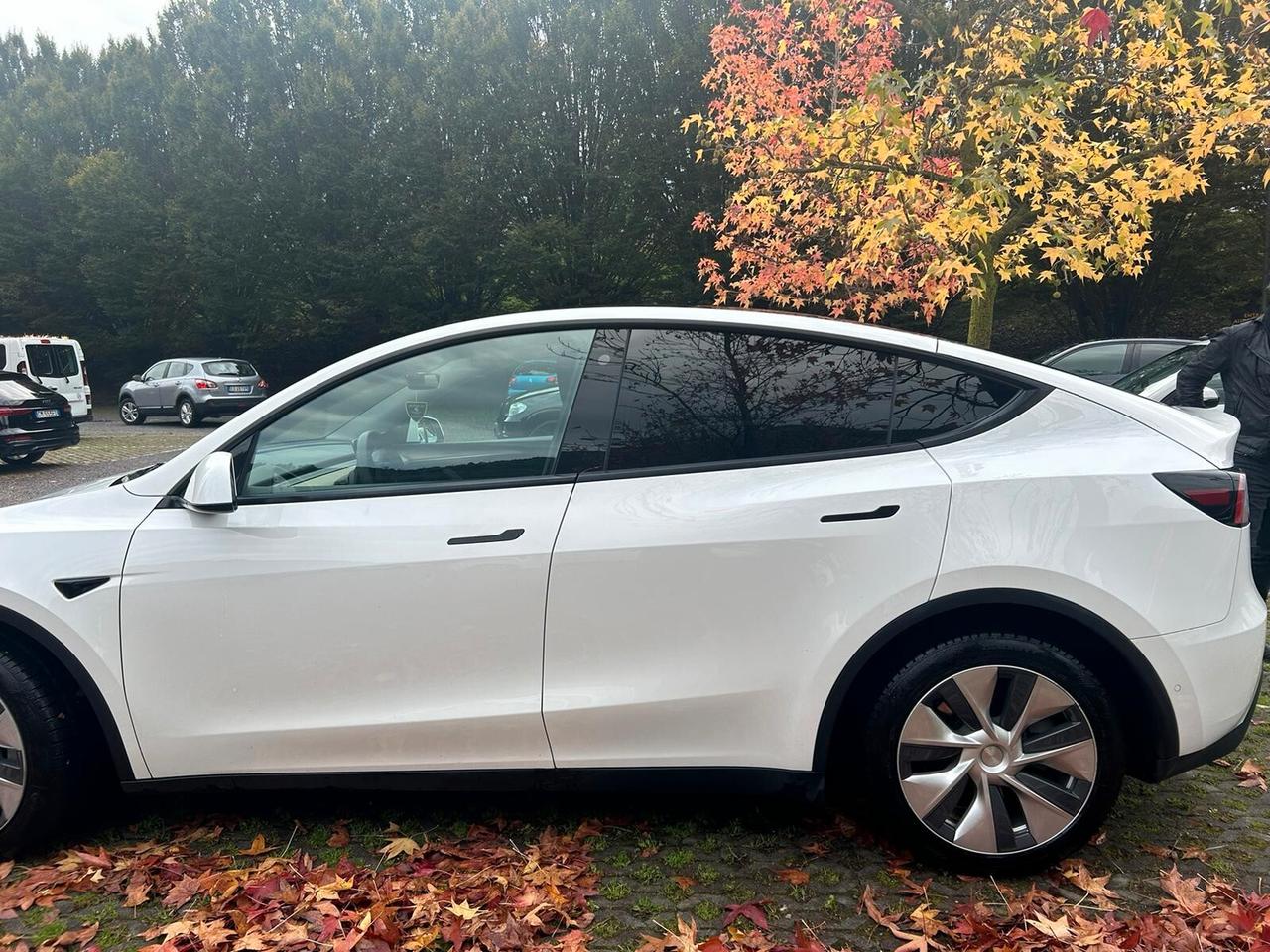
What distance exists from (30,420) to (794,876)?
12929 millimetres

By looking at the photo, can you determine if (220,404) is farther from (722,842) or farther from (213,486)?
(722,842)

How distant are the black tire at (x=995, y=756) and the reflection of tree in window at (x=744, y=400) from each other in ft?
2.22

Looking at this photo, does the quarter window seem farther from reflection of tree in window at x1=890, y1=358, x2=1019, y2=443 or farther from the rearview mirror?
reflection of tree in window at x1=890, y1=358, x2=1019, y2=443

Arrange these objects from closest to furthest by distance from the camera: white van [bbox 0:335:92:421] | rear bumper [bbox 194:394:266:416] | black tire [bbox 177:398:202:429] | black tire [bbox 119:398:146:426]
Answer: white van [bbox 0:335:92:421]
rear bumper [bbox 194:394:266:416]
black tire [bbox 177:398:202:429]
black tire [bbox 119:398:146:426]

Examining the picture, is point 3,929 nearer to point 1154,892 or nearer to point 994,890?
point 994,890

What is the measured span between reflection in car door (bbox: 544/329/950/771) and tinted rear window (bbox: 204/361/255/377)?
1994cm

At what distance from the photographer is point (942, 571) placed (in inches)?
93.9

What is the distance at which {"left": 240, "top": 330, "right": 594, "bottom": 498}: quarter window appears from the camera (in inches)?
103

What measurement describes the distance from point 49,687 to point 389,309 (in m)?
25.7

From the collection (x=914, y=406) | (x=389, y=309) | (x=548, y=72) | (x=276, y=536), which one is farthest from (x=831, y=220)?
(x=389, y=309)

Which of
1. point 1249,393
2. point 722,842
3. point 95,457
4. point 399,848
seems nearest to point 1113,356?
point 1249,393

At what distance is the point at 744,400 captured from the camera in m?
2.61

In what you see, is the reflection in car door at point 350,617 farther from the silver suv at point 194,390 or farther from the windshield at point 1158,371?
the silver suv at point 194,390

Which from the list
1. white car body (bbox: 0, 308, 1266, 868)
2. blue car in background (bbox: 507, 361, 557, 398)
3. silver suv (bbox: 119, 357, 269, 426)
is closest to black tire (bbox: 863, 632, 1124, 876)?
white car body (bbox: 0, 308, 1266, 868)
